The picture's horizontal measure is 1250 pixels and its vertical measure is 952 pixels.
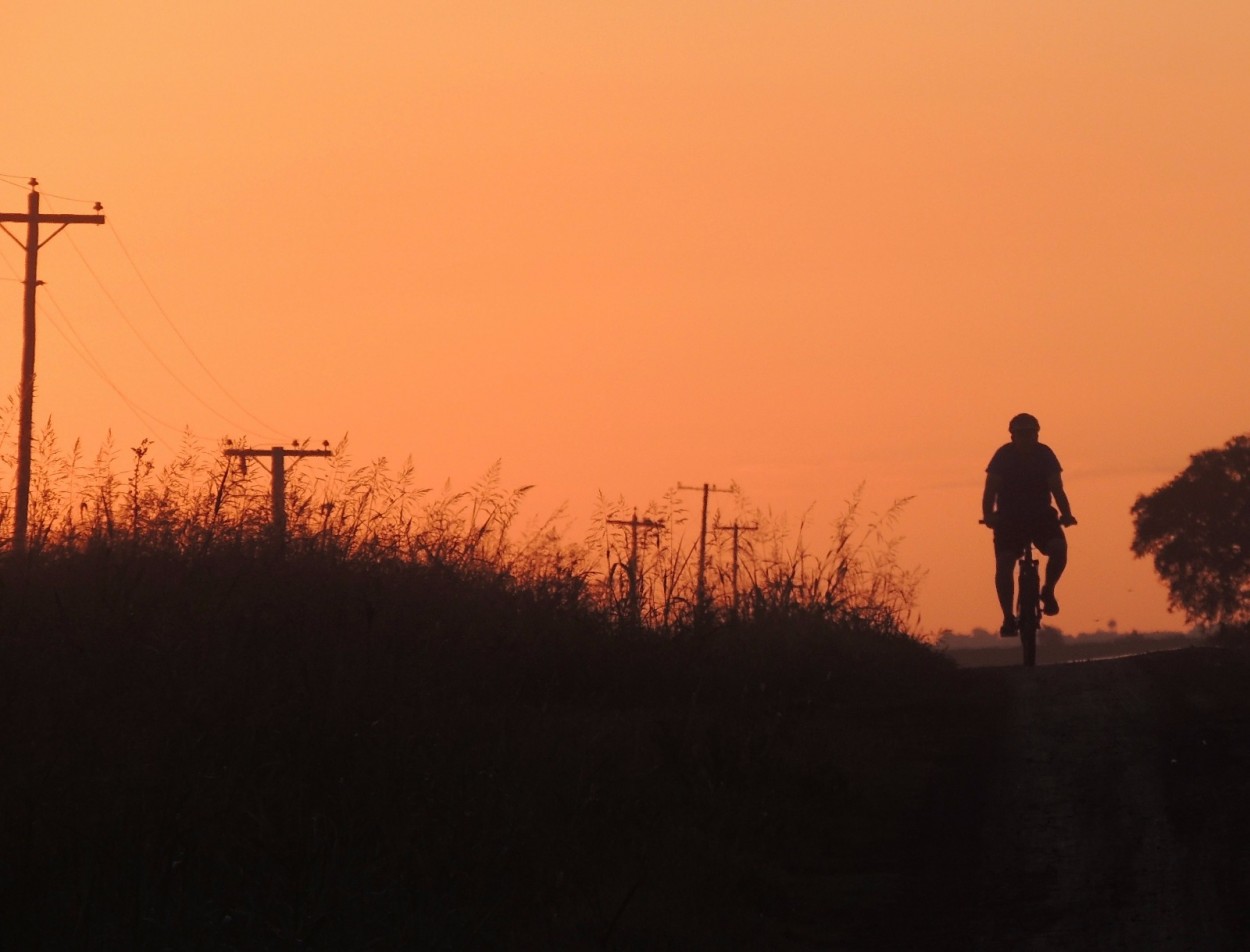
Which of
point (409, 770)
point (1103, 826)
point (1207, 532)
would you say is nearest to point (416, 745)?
point (409, 770)

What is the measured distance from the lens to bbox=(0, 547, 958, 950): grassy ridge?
6.14 metres

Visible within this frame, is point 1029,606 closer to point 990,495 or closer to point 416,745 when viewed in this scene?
point 990,495

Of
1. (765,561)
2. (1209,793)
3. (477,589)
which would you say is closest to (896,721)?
(1209,793)

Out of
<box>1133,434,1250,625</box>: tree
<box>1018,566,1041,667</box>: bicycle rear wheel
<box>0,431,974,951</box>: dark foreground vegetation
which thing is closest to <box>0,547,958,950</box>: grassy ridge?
<box>0,431,974,951</box>: dark foreground vegetation

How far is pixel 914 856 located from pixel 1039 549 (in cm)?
691

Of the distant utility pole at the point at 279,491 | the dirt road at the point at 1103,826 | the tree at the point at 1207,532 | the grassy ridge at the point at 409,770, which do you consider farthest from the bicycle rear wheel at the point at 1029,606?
the tree at the point at 1207,532

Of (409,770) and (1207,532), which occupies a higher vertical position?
(1207,532)

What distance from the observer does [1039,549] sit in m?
13.8

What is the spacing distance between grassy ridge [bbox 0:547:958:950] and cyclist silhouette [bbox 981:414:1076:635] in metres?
2.42

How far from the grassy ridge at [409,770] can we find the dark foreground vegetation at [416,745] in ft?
0.06

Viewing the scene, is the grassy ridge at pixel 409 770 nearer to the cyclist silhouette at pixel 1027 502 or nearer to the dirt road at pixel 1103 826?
the dirt road at pixel 1103 826

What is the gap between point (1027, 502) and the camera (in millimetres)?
13625

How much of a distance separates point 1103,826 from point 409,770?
314 centimetres

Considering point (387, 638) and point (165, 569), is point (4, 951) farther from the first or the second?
point (165, 569)
